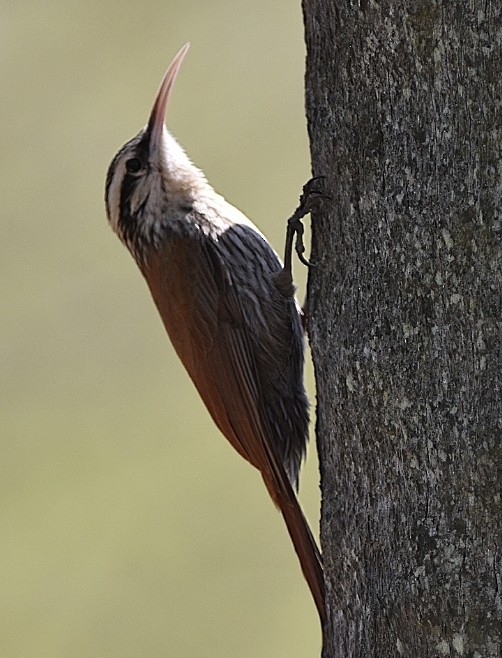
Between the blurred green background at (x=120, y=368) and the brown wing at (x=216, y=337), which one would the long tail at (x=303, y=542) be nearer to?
the brown wing at (x=216, y=337)

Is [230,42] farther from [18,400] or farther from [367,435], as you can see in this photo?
[367,435]

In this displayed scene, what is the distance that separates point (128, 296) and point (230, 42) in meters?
2.36

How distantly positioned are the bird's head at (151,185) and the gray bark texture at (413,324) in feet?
4.22

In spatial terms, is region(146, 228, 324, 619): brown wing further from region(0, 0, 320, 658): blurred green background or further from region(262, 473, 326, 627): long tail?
region(0, 0, 320, 658): blurred green background

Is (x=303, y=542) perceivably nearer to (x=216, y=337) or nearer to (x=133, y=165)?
(x=216, y=337)

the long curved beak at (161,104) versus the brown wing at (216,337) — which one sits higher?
the long curved beak at (161,104)

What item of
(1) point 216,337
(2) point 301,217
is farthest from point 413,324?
(1) point 216,337

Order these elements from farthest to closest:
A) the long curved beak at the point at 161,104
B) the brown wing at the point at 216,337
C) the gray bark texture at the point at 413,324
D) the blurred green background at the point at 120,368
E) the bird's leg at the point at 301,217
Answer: the blurred green background at the point at 120,368 < the long curved beak at the point at 161,104 < the brown wing at the point at 216,337 < the bird's leg at the point at 301,217 < the gray bark texture at the point at 413,324

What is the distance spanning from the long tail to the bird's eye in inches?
50.1

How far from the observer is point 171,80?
432 cm

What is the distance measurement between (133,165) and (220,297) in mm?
606

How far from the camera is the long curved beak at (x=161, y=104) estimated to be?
4305mm

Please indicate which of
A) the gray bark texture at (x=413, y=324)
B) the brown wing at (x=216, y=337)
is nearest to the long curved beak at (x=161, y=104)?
the brown wing at (x=216, y=337)

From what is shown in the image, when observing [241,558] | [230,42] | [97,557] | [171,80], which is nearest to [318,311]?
[171,80]
